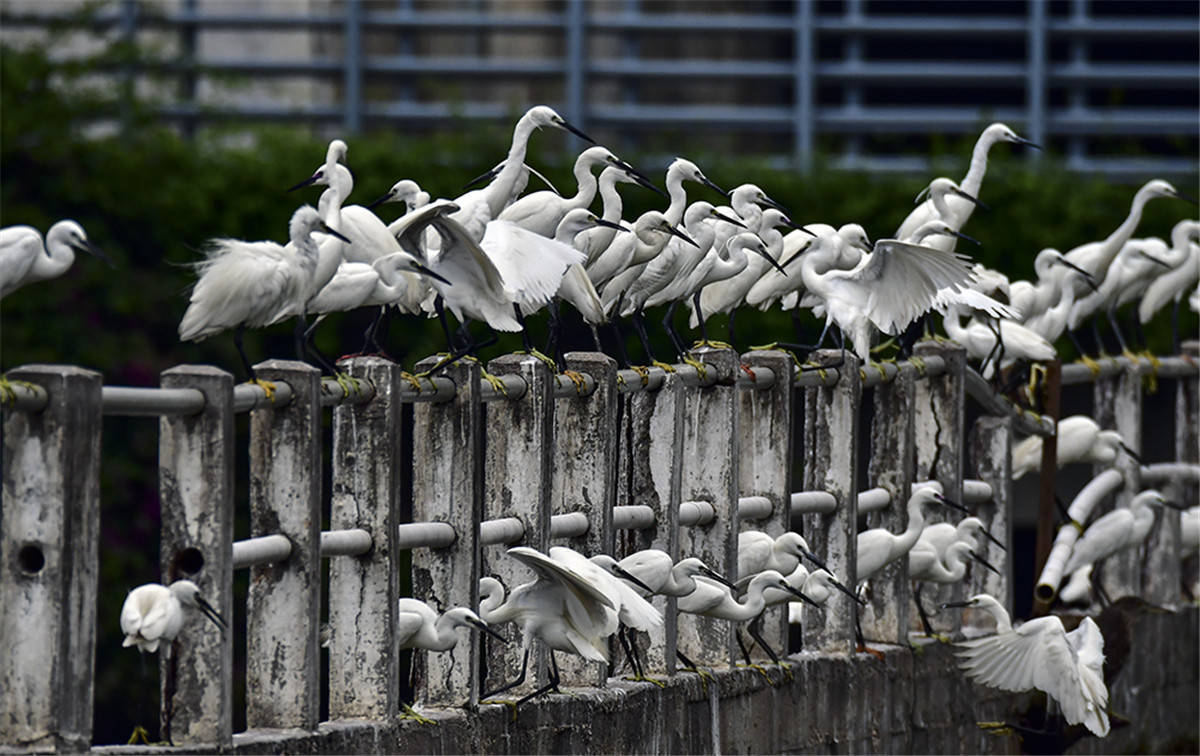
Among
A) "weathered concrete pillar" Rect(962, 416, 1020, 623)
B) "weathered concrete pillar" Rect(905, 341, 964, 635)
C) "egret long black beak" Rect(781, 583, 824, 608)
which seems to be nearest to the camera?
"egret long black beak" Rect(781, 583, 824, 608)

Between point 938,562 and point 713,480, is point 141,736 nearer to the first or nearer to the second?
point 713,480

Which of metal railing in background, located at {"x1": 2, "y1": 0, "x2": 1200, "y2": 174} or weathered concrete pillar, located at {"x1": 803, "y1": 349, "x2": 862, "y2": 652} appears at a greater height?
metal railing in background, located at {"x1": 2, "y1": 0, "x2": 1200, "y2": 174}

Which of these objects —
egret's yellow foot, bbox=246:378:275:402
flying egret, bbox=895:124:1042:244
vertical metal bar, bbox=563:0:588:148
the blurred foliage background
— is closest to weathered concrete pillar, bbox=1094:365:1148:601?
flying egret, bbox=895:124:1042:244

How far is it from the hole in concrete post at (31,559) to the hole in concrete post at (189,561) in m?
0.48

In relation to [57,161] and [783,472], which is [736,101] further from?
[783,472]

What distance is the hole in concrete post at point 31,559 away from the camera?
582 cm

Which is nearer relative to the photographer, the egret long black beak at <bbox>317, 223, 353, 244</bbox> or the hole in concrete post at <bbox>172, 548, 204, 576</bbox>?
the hole in concrete post at <bbox>172, 548, 204, 576</bbox>

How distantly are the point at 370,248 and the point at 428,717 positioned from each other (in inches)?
66.2

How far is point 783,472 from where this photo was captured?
30.9ft

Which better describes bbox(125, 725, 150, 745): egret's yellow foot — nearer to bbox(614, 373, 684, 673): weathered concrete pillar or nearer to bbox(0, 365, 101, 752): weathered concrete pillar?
bbox(0, 365, 101, 752): weathered concrete pillar

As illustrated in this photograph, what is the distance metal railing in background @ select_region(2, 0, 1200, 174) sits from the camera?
56.3ft

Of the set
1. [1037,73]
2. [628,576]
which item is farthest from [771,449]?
[1037,73]

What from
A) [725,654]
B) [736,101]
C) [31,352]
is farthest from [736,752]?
[736,101]

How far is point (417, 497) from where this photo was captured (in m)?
7.47
